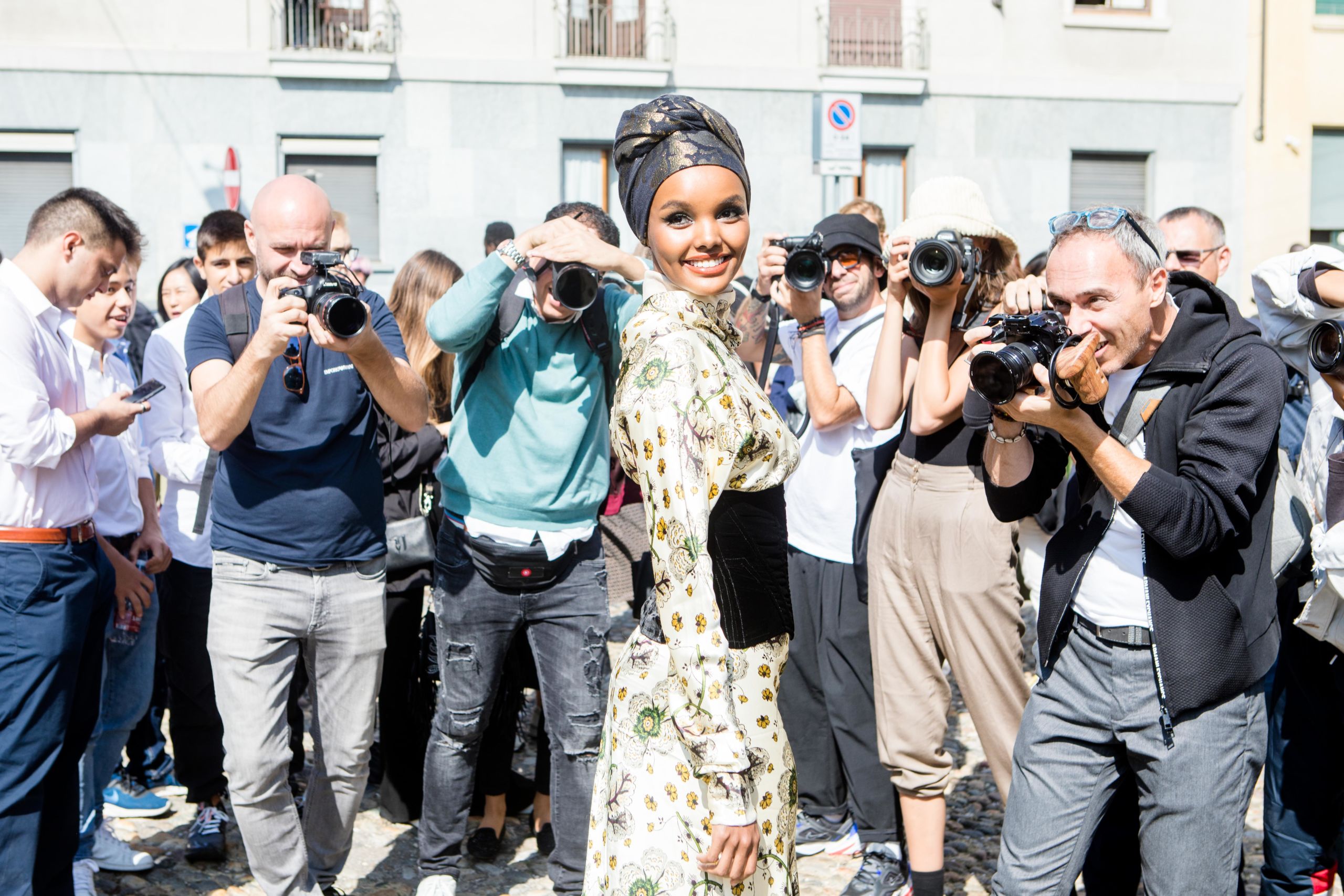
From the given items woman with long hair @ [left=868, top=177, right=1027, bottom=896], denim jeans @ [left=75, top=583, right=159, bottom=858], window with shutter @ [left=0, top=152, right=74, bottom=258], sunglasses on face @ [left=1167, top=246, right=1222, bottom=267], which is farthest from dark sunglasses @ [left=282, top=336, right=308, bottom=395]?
window with shutter @ [left=0, top=152, right=74, bottom=258]

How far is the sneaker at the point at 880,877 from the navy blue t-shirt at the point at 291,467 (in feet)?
6.29

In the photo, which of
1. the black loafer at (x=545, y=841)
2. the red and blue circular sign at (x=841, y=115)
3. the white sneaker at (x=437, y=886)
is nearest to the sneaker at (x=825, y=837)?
the black loafer at (x=545, y=841)

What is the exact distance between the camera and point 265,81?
1606 cm

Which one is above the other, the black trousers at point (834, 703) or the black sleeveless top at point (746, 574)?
the black sleeveless top at point (746, 574)

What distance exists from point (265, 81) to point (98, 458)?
13037mm

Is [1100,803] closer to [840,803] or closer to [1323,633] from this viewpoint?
[1323,633]

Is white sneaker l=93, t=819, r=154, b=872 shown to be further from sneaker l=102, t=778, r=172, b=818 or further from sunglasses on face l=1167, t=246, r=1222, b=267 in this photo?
sunglasses on face l=1167, t=246, r=1222, b=267

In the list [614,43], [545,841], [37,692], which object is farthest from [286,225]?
[614,43]

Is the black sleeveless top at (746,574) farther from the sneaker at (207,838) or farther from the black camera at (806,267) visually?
the sneaker at (207,838)

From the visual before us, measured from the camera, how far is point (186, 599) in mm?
4602

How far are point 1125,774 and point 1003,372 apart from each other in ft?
3.29

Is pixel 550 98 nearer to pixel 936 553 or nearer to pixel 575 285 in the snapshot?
pixel 575 285

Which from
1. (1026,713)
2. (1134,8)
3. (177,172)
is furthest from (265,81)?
(1026,713)

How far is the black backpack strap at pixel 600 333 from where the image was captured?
390cm
